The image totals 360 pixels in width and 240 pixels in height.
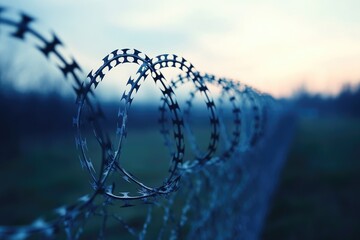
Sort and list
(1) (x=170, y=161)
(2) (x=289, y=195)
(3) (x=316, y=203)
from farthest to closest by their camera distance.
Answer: (2) (x=289, y=195) → (3) (x=316, y=203) → (1) (x=170, y=161)

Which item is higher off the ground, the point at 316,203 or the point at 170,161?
the point at 170,161

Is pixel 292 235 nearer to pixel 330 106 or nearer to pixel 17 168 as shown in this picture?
pixel 17 168

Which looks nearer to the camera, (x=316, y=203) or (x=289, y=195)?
(x=316, y=203)

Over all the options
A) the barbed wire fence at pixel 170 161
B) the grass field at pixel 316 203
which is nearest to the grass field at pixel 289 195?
the grass field at pixel 316 203

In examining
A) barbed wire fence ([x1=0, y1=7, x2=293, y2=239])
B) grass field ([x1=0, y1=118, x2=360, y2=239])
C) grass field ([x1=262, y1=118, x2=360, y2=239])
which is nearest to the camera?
barbed wire fence ([x1=0, y1=7, x2=293, y2=239])

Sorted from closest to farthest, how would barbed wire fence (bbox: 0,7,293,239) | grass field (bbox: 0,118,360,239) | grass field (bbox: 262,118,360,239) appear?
barbed wire fence (bbox: 0,7,293,239) → grass field (bbox: 262,118,360,239) → grass field (bbox: 0,118,360,239)

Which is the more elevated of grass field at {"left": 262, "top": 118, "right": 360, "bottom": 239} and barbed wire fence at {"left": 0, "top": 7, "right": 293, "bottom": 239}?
barbed wire fence at {"left": 0, "top": 7, "right": 293, "bottom": 239}

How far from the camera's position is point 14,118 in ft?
77.6

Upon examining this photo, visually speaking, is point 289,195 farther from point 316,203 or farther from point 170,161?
point 170,161

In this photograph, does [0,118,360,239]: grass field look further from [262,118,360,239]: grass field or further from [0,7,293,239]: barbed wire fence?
[0,7,293,239]: barbed wire fence

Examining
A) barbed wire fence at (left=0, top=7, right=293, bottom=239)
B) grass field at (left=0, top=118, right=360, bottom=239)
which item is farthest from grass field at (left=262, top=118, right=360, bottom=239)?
barbed wire fence at (left=0, top=7, right=293, bottom=239)

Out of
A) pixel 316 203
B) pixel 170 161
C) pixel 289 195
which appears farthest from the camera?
pixel 289 195

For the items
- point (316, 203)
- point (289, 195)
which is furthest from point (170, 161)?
point (289, 195)

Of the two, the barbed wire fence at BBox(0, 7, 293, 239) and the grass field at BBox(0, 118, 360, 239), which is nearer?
the barbed wire fence at BBox(0, 7, 293, 239)
